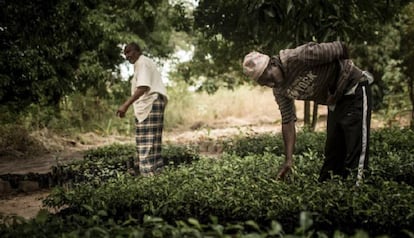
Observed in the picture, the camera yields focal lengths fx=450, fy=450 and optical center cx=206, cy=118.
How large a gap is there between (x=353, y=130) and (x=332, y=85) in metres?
0.41

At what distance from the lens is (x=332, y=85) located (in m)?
3.71

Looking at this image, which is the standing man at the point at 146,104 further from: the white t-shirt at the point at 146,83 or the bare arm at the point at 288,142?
the bare arm at the point at 288,142

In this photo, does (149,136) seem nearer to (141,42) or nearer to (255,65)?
(255,65)

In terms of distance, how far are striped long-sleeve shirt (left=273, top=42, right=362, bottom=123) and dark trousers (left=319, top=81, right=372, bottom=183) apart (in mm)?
98

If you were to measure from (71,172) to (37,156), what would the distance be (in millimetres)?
2984

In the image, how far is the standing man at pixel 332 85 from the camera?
11.4ft

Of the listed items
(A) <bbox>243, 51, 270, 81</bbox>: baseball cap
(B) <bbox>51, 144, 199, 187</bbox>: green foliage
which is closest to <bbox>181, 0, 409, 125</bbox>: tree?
(A) <bbox>243, 51, 270, 81</bbox>: baseball cap

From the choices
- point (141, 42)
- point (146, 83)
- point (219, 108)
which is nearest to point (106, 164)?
point (146, 83)

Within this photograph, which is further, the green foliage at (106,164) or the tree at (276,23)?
the green foliage at (106,164)

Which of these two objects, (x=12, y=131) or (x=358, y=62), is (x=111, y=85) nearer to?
(x=12, y=131)

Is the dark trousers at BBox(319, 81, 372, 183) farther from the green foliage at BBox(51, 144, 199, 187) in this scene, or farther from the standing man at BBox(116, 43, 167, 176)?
the standing man at BBox(116, 43, 167, 176)

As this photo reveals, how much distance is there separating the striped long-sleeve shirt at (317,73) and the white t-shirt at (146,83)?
7.02 feet

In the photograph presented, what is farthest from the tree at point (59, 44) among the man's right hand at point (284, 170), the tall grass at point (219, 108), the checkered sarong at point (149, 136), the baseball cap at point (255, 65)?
the tall grass at point (219, 108)

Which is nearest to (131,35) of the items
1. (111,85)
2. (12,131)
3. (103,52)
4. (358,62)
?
(103,52)
